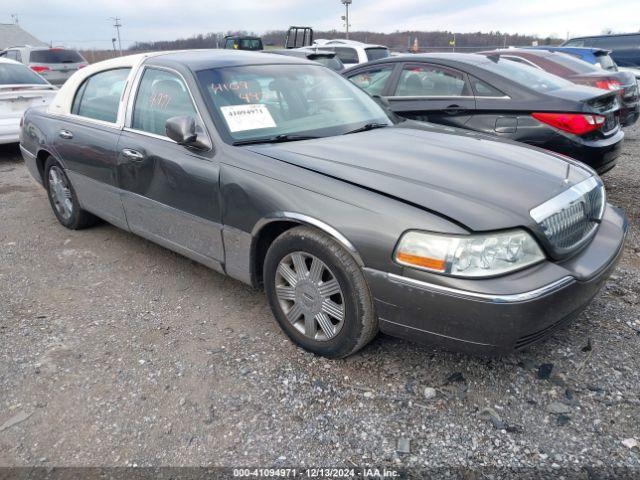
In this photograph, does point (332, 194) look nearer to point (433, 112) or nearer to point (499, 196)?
point (499, 196)

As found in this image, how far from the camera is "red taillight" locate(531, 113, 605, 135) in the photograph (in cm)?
462

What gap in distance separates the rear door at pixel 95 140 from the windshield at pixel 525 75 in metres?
3.54

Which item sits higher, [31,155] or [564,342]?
[31,155]

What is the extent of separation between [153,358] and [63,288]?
131 centimetres

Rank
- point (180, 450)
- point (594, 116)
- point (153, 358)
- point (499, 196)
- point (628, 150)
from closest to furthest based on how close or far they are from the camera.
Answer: point (180, 450), point (499, 196), point (153, 358), point (594, 116), point (628, 150)

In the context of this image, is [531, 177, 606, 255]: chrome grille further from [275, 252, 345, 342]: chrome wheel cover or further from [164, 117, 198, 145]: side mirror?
[164, 117, 198, 145]: side mirror

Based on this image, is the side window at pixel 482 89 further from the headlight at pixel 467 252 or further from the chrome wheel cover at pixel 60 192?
the chrome wheel cover at pixel 60 192

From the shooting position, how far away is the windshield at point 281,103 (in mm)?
3125

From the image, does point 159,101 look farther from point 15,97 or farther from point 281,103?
point 15,97

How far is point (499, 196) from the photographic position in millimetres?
Answer: 2391

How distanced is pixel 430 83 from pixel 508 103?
3.05 ft

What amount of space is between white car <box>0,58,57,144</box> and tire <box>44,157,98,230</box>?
2552 mm

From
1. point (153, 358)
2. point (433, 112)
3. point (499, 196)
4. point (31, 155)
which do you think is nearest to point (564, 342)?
point (499, 196)

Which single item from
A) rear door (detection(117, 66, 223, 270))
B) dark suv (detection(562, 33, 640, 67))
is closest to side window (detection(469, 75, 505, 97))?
rear door (detection(117, 66, 223, 270))
